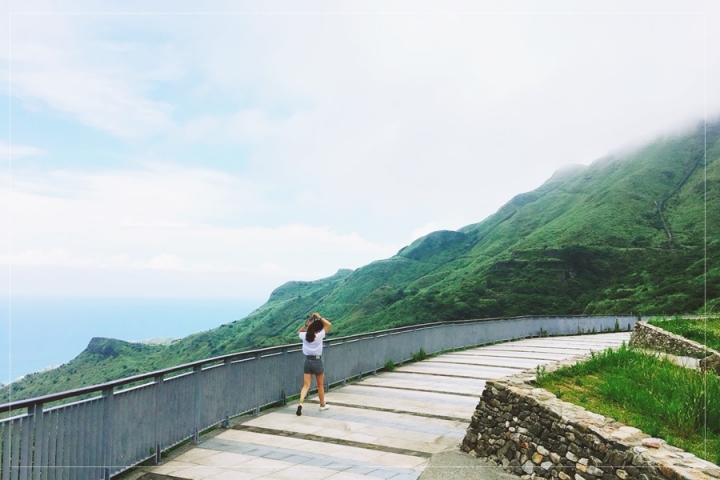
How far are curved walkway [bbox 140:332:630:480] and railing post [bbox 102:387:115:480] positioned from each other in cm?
56

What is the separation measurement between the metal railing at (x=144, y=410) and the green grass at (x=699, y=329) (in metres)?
9.85

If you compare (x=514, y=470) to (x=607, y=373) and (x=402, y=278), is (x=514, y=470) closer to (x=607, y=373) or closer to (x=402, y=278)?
(x=607, y=373)

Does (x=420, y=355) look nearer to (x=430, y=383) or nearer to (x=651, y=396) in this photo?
(x=430, y=383)

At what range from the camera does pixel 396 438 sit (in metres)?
9.36

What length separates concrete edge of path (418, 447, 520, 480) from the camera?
751 cm

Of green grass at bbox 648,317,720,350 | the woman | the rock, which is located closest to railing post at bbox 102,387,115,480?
the woman

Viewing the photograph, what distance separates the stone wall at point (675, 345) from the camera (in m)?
13.1

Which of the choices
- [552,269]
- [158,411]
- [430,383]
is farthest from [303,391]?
[552,269]

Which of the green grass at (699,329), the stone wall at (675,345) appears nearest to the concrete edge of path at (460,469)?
the stone wall at (675,345)

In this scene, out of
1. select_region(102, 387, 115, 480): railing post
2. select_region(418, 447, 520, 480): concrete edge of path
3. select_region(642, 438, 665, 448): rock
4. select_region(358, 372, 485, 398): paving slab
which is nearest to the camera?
select_region(642, 438, 665, 448): rock

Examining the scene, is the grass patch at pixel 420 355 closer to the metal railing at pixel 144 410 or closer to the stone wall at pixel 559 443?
the metal railing at pixel 144 410

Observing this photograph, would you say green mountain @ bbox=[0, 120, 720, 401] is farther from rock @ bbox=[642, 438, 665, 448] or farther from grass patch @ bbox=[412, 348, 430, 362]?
rock @ bbox=[642, 438, 665, 448]

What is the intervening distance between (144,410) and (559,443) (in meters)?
5.42

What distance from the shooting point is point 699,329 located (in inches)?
726
